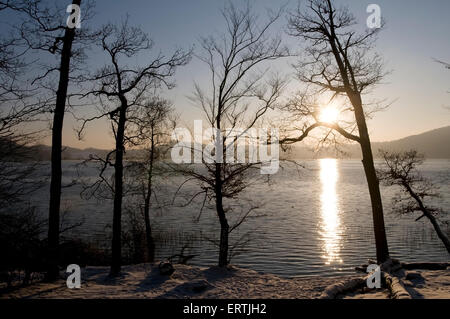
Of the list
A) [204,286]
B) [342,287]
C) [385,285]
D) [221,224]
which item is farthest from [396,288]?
[221,224]

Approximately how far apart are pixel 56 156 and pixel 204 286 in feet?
23.5

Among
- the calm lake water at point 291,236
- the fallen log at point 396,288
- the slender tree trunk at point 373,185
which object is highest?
the slender tree trunk at point 373,185

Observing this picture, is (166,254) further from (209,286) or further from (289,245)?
(209,286)

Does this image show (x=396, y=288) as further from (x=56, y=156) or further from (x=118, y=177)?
(x=56, y=156)

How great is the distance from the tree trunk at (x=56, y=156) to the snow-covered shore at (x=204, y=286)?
99 cm

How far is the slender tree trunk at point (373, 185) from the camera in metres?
14.3

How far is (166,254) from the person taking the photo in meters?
25.9

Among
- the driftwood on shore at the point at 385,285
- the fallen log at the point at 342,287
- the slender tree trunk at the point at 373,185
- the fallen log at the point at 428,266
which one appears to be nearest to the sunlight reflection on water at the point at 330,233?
the fallen log at the point at 428,266

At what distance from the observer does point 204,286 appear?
40.2 feet

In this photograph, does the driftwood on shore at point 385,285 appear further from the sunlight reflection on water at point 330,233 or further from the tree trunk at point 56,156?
the sunlight reflection on water at point 330,233

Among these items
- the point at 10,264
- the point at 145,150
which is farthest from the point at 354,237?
the point at 10,264

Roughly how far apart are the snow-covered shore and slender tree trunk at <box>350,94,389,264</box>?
5.65 ft

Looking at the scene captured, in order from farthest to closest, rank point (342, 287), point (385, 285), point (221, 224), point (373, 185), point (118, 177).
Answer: point (221, 224) → point (118, 177) → point (373, 185) → point (385, 285) → point (342, 287)
